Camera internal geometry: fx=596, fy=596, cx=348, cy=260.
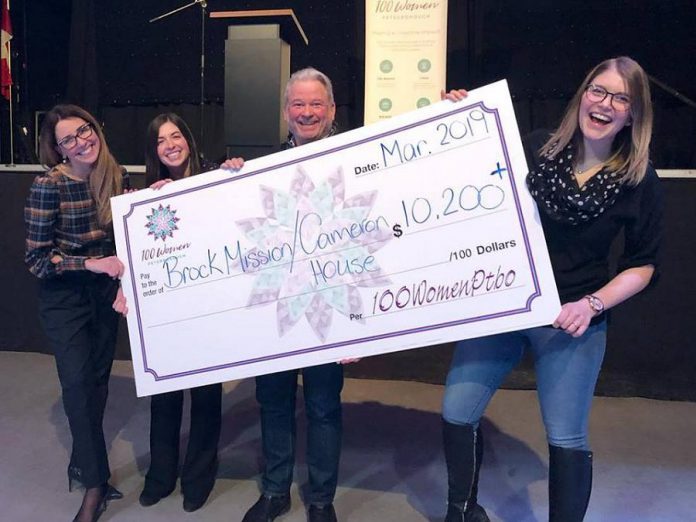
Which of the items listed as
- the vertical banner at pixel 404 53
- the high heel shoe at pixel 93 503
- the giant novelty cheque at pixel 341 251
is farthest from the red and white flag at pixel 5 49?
the high heel shoe at pixel 93 503

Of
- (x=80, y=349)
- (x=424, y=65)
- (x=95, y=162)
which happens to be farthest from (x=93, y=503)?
(x=424, y=65)

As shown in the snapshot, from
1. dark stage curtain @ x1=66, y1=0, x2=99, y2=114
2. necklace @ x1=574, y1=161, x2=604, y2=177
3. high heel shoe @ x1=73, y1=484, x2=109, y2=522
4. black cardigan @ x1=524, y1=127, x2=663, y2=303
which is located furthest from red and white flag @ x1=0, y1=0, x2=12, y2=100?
necklace @ x1=574, y1=161, x2=604, y2=177

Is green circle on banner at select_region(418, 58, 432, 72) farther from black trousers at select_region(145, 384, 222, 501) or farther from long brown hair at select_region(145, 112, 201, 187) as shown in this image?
black trousers at select_region(145, 384, 222, 501)

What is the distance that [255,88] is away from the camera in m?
2.68

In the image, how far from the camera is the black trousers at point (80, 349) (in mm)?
1728

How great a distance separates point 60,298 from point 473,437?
122cm

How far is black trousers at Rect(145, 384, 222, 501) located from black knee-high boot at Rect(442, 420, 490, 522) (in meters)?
0.76

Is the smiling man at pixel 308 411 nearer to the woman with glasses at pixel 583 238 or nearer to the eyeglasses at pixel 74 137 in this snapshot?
the woman with glasses at pixel 583 238

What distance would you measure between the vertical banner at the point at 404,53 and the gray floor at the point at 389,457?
150 cm

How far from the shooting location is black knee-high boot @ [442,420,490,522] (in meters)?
1.49

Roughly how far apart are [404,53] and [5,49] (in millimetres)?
2626

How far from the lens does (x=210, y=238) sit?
5.25 feet

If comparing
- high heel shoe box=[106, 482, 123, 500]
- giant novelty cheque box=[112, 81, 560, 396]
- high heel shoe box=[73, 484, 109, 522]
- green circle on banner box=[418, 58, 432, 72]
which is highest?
green circle on banner box=[418, 58, 432, 72]

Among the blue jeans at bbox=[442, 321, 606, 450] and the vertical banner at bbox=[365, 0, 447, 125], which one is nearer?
Answer: the blue jeans at bbox=[442, 321, 606, 450]
